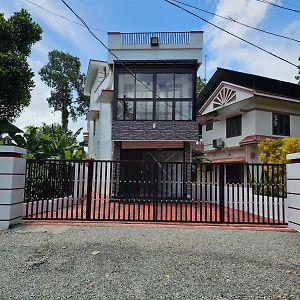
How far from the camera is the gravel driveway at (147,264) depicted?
3598 millimetres

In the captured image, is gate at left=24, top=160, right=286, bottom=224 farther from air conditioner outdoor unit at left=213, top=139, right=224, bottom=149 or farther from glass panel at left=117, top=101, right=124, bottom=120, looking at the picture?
air conditioner outdoor unit at left=213, top=139, right=224, bottom=149

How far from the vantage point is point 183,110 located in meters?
12.8

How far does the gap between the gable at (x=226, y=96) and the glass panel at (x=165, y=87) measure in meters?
5.87

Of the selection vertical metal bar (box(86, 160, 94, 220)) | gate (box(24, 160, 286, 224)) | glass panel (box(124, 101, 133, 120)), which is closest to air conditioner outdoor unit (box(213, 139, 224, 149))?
glass panel (box(124, 101, 133, 120))

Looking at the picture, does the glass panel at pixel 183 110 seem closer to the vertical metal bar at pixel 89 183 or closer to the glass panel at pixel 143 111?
the glass panel at pixel 143 111

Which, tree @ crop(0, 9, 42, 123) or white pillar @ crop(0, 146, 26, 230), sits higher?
tree @ crop(0, 9, 42, 123)

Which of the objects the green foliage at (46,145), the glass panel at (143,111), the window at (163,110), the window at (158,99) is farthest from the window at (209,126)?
the green foliage at (46,145)

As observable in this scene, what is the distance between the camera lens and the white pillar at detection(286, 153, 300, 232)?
697cm

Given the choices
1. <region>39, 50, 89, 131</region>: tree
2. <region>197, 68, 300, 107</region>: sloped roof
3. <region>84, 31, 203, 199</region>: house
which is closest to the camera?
<region>84, 31, 203, 199</region>: house

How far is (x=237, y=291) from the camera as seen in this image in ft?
11.9

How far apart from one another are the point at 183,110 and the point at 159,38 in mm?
3468

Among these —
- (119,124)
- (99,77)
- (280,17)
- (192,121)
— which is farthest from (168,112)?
(99,77)

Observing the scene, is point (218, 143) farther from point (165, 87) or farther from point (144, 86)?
point (144, 86)

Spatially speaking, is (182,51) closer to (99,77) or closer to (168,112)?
(168,112)
